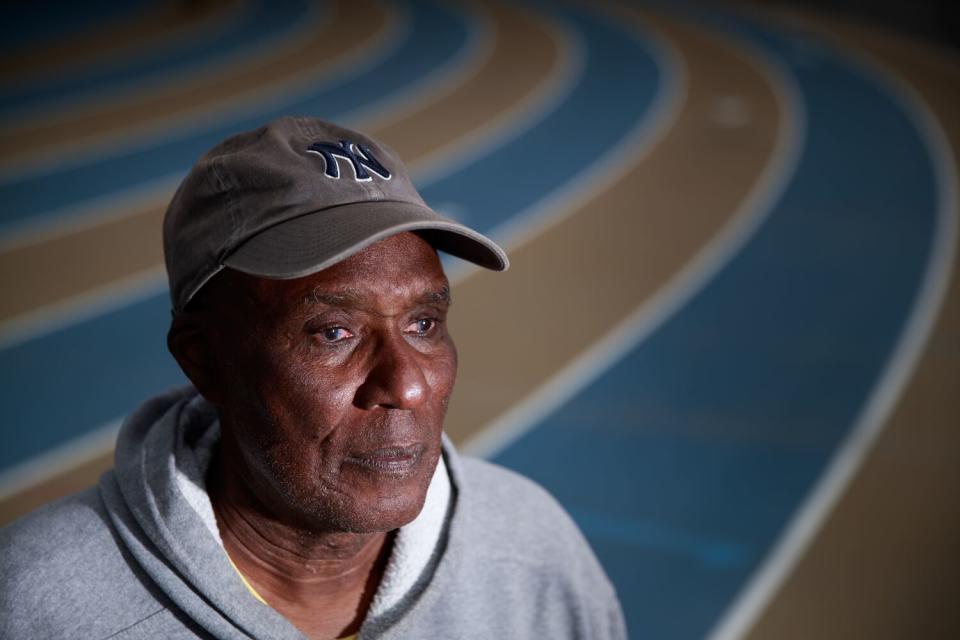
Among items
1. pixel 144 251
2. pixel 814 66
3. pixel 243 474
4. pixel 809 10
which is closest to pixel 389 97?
pixel 144 251

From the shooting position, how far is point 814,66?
1200 cm

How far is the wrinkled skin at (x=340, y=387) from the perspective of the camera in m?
1.65

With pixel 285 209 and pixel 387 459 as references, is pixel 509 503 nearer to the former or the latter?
pixel 387 459

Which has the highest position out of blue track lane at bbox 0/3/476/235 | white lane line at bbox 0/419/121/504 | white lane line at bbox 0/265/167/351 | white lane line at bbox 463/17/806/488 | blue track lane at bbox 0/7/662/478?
white lane line at bbox 463/17/806/488

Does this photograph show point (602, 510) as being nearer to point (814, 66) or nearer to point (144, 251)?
point (144, 251)

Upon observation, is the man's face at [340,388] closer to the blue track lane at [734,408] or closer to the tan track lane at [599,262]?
the blue track lane at [734,408]

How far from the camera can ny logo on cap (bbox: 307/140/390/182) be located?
1.68m

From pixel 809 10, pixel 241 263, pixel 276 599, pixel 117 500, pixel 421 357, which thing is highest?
pixel 241 263

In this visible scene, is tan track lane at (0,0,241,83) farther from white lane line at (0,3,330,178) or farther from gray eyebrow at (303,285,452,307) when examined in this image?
gray eyebrow at (303,285,452,307)

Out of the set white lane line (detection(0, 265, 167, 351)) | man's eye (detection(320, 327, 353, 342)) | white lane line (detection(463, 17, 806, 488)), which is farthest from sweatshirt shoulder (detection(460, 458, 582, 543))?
white lane line (detection(0, 265, 167, 351))

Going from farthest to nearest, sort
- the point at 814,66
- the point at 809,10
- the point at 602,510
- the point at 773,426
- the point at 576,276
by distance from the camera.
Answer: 1. the point at 809,10
2. the point at 814,66
3. the point at 576,276
4. the point at 773,426
5. the point at 602,510

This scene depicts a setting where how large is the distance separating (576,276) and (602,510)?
7.65ft

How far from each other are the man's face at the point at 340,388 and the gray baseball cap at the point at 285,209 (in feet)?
0.20

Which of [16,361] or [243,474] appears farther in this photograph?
[16,361]
